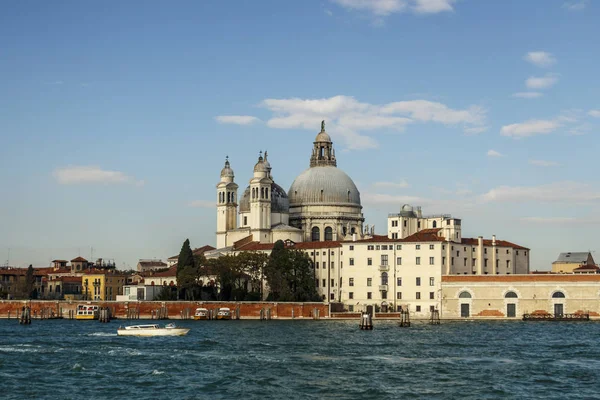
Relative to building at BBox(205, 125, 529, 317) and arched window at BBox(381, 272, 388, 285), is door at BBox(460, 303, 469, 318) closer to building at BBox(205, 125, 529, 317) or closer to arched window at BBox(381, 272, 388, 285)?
building at BBox(205, 125, 529, 317)

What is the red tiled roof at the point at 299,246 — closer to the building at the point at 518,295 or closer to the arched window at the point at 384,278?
the arched window at the point at 384,278

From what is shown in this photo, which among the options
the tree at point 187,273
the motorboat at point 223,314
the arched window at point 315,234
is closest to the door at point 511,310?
the motorboat at point 223,314

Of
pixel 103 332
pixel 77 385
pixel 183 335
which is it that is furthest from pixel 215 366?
pixel 103 332

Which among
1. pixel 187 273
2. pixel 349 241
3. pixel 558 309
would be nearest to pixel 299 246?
pixel 349 241

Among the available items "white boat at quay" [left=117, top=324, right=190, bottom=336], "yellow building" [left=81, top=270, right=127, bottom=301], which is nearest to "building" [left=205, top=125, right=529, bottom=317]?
"yellow building" [left=81, top=270, right=127, bottom=301]

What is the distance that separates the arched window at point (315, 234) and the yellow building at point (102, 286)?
86.6 ft

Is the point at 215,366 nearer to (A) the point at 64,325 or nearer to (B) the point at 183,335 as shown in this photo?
(B) the point at 183,335

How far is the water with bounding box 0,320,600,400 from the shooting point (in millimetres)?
44875

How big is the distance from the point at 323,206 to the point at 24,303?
1550 inches

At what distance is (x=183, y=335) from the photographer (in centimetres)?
7669

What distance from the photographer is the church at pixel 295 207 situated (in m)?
128

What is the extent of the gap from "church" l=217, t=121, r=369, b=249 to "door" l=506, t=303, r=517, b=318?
1089 inches

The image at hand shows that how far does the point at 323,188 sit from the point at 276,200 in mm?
6265

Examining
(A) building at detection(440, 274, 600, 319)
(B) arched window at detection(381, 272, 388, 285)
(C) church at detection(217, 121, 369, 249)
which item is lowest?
(A) building at detection(440, 274, 600, 319)
